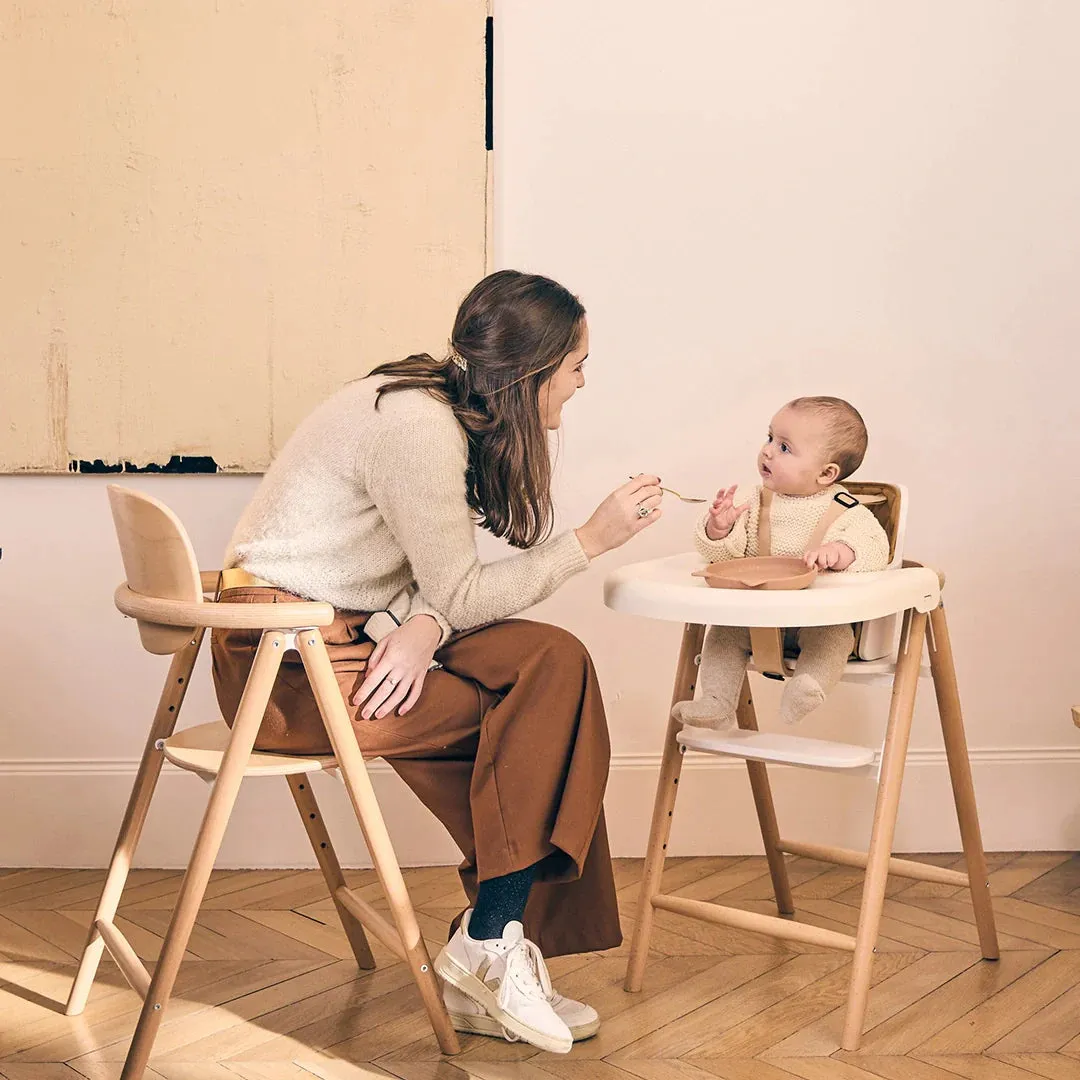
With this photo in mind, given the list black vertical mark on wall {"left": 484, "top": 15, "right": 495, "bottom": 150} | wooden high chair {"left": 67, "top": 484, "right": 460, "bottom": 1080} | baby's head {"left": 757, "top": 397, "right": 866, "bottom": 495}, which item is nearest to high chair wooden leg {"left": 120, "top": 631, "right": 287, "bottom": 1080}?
wooden high chair {"left": 67, "top": 484, "right": 460, "bottom": 1080}

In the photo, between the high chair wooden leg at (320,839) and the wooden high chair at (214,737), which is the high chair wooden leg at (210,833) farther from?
the high chair wooden leg at (320,839)

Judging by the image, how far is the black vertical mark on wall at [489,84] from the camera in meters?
2.54

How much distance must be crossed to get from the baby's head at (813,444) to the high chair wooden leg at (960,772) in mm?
302

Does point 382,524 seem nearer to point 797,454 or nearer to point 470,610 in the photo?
point 470,610

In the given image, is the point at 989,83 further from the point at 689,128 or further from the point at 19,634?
the point at 19,634

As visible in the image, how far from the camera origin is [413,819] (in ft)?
8.89

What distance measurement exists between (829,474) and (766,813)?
0.64 meters

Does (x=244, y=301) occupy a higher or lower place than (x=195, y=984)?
higher

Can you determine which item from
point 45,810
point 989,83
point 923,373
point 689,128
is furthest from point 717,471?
point 45,810

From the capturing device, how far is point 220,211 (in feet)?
8.35

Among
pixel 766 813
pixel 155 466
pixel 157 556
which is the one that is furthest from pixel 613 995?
pixel 155 466

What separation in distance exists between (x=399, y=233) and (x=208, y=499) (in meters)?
0.67

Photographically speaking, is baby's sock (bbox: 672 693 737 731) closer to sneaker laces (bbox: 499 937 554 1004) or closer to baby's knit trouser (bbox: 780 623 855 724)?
baby's knit trouser (bbox: 780 623 855 724)

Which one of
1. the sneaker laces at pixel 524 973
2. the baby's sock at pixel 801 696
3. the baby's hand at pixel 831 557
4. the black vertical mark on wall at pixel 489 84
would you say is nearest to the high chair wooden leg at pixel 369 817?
the sneaker laces at pixel 524 973
